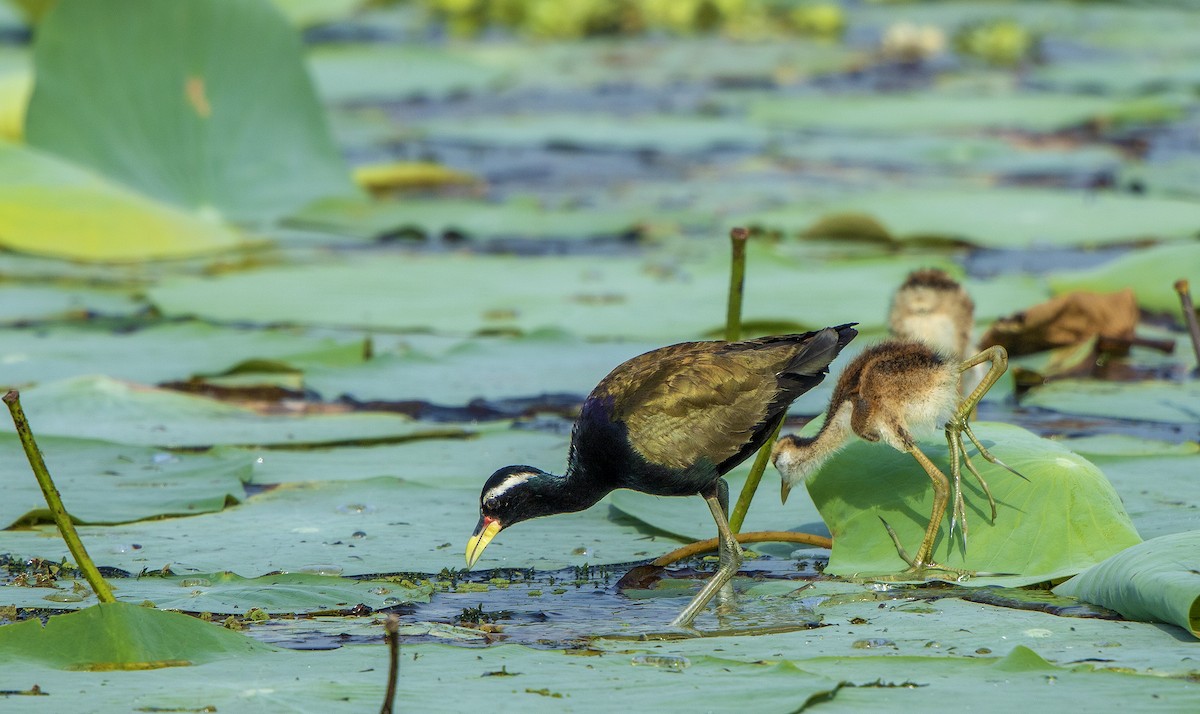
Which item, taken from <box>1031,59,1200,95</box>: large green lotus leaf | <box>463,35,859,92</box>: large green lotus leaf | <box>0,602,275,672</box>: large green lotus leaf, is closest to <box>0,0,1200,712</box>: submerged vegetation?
<box>0,602,275,672</box>: large green lotus leaf

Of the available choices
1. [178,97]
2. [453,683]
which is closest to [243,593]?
[453,683]

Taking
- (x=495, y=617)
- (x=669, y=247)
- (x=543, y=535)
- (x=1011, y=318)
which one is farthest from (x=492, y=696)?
(x=669, y=247)

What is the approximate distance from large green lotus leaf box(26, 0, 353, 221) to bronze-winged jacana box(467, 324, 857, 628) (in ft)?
16.4

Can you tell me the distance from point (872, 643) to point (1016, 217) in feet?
17.9

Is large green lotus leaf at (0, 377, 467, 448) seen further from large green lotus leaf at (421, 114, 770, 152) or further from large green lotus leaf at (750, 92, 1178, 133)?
large green lotus leaf at (750, 92, 1178, 133)

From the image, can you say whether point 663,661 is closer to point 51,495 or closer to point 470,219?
point 51,495

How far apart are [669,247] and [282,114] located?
2083 millimetres

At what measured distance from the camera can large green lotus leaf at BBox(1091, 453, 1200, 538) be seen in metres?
3.55

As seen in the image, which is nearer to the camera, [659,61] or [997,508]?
[997,508]

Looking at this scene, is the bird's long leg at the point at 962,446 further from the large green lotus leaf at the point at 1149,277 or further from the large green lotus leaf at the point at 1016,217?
the large green lotus leaf at the point at 1016,217

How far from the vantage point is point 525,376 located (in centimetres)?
523

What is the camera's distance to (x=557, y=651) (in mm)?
2756

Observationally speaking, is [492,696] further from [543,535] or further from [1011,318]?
[1011,318]

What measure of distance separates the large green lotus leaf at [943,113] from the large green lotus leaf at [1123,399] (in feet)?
21.7
